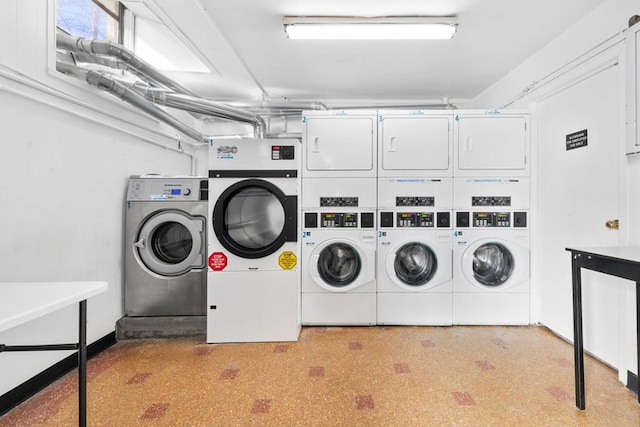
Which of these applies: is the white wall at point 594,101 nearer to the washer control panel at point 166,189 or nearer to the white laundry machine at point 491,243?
the white laundry machine at point 491,243

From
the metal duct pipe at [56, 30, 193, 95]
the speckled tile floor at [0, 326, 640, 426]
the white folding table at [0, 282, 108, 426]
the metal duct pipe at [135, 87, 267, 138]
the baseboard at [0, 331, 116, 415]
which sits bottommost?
the speckled tile floor at [0, 326, 640, 426]

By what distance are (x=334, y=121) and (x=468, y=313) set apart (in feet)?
7.32

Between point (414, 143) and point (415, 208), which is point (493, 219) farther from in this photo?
point (414, 143)

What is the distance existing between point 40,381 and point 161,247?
1202 millimetres

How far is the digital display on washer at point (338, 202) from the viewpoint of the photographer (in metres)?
2.85

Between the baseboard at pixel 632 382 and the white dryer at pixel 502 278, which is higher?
the white dryer at pixel 502 278

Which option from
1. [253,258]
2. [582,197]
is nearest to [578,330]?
[582,197]

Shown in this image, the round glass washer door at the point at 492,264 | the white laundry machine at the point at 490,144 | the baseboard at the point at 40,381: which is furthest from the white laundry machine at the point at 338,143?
the baseboard at the point at 40,381

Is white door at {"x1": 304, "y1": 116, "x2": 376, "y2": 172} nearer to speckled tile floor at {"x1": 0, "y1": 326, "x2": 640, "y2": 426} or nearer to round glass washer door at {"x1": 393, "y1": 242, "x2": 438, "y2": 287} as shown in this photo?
round glass washer door at {"x1": 393, "y1": 242, "x2": 438, "y2": 287}

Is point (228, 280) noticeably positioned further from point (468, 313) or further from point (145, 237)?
point (468, 313)

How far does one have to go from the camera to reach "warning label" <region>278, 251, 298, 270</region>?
2.50 meters

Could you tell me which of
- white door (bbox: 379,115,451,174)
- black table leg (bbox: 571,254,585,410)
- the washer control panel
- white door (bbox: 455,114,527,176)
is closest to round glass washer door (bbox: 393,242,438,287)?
white door (bbox: 379,115,451,174)

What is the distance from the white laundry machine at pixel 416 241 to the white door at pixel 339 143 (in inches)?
11.9

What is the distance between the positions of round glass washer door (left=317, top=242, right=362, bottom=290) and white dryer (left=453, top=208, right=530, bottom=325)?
951 millimetres
